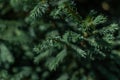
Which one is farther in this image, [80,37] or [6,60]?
[6,60]

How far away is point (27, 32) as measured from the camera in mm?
2412

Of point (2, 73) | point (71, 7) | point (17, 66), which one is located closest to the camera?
point (71, 7)

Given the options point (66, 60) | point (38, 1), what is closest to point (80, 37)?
point (38, 1)

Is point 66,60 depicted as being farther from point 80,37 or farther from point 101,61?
point 80,37

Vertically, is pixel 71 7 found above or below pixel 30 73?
above

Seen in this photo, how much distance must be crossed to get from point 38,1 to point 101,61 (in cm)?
74

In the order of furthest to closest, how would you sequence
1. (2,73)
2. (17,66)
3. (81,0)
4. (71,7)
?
(81,0) < (17,66) < (2,73) < (71,7)

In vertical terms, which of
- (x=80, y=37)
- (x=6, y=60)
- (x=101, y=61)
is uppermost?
(x=80, y=37)

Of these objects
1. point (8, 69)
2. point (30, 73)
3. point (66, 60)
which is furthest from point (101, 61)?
point (8, 69)

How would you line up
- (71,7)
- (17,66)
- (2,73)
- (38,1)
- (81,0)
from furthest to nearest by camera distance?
(81,0)
(17,66)
(2,73)
(38,1)
(71,7)

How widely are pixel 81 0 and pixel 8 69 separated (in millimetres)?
880

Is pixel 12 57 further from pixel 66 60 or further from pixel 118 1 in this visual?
pixel 118 1

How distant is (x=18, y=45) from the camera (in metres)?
2.35

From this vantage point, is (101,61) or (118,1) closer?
(101,61)
